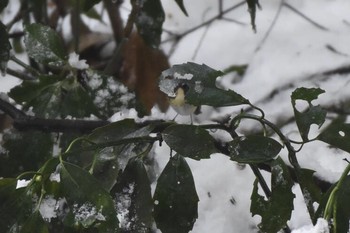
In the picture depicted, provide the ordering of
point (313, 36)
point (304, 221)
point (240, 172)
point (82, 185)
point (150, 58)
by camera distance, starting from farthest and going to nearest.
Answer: point (313, 36)
point (150, 58)
point (240, 172)
point (304, 221)
point (82, 185)

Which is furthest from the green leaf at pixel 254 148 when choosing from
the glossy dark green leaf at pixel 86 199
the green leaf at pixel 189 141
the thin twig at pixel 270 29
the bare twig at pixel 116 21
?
the thin twig at pixel 270 29

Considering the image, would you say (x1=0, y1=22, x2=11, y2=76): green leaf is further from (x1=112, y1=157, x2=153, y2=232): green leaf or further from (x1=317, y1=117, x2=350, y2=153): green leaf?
(x1=317, y1=117, x2=350, y2=153): green leaf

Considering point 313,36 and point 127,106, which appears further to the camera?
point 313,36

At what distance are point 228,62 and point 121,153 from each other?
3.47 ft

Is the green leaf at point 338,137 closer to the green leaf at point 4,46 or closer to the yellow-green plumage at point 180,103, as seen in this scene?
the yellow-green plumage at point 180,103

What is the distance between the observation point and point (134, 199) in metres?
0.72

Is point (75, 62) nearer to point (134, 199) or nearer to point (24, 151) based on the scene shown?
point (24, 151)

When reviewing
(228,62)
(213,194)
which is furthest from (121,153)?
(228,62)

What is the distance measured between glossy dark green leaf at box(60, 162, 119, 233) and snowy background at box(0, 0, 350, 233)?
398 mm

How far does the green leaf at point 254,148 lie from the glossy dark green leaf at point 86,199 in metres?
0.15

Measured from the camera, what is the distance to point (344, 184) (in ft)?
2.15

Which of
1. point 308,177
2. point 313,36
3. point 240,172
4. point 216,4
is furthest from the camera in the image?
point 216,4

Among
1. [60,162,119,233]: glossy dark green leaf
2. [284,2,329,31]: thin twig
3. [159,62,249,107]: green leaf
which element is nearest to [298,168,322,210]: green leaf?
[159,62,249,107]: green leaf

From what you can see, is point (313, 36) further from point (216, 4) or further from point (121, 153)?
point (121, 153)
